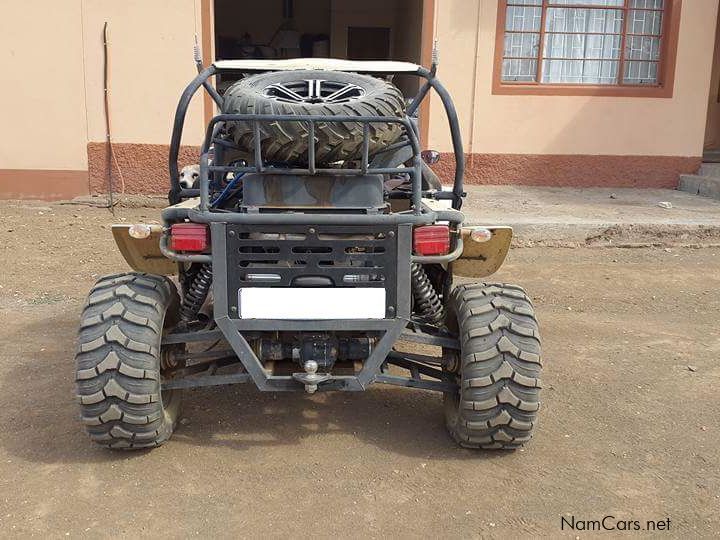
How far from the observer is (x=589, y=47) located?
10.8 meters

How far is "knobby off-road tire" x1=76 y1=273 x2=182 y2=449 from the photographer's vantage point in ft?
9.96

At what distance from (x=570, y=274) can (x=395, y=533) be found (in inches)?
187

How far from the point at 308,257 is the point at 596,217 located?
6216 millimetres

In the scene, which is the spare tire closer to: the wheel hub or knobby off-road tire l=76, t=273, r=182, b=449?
the wheel hub

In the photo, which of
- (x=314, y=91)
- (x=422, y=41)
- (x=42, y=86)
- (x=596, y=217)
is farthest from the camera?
(x=422, y=41)

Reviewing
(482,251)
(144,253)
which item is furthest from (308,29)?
(482,251)

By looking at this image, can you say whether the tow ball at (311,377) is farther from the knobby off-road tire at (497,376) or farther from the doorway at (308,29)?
the doorway at (308,29)

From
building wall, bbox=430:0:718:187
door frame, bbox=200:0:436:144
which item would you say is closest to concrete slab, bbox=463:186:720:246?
building wall, bbox=430:0:718:187

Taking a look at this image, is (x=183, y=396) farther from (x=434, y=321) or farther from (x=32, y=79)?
(x=32, y=79)

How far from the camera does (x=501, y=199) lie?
9.52 metres

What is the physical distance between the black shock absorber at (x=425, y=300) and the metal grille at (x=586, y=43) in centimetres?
778

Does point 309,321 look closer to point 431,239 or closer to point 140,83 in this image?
point 431,239

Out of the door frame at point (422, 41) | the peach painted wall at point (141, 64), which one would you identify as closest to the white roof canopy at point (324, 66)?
the door frame at point (422, 41)

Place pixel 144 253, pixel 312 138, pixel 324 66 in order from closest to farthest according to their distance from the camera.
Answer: pixel 312 138 < pixel 144 253 < pixel 324 66
